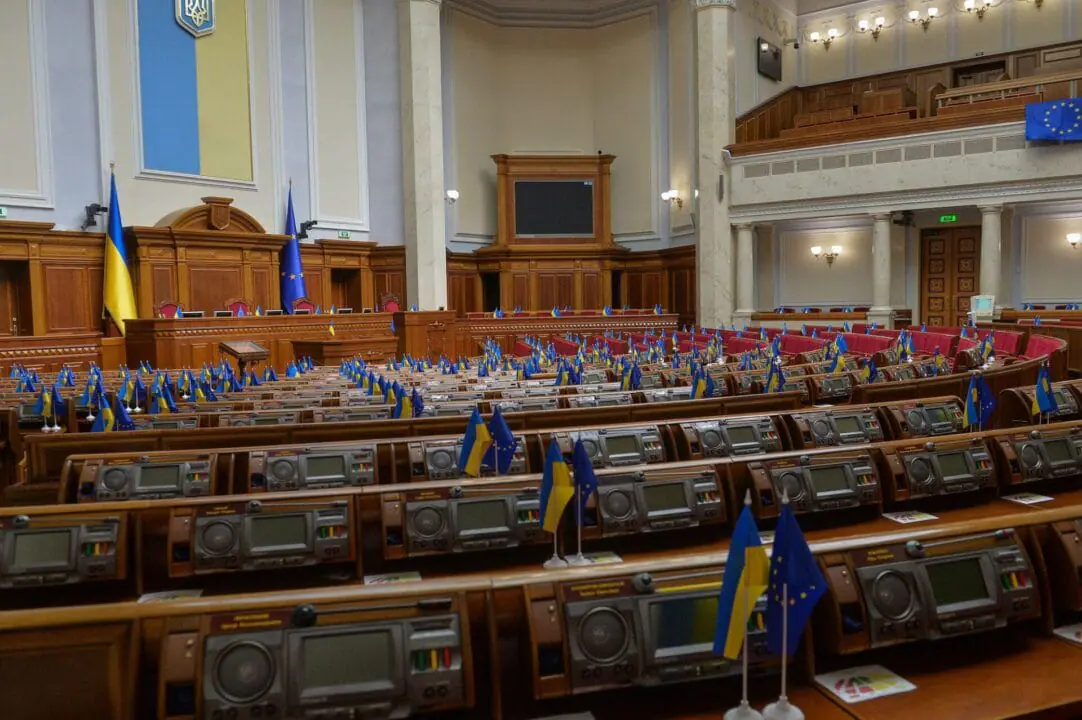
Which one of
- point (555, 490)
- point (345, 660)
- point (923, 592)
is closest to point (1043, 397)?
point (923, 592)

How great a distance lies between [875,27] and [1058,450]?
20252mm

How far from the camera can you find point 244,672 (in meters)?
1.80

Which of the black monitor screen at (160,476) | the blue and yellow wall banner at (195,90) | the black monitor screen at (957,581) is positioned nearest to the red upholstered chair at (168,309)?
the blue and yellow wall banner at (195,90)

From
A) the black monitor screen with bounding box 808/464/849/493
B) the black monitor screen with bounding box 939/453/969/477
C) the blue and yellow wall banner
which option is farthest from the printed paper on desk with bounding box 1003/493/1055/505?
the blue and yellow wall banner

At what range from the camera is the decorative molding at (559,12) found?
20.5 meters

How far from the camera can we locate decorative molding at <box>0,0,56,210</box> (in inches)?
503

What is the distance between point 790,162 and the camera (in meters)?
16.8

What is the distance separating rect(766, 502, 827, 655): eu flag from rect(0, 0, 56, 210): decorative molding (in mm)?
14340

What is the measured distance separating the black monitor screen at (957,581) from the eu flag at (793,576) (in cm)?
61

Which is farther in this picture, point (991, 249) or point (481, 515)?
point (991, 249)

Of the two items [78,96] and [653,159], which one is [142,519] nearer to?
[78,96]

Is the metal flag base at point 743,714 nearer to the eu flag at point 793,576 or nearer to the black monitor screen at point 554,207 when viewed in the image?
the eu flag at point 793,576

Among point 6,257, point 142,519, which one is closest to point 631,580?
point 142,519

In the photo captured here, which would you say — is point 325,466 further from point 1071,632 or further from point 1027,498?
point 1027,498
